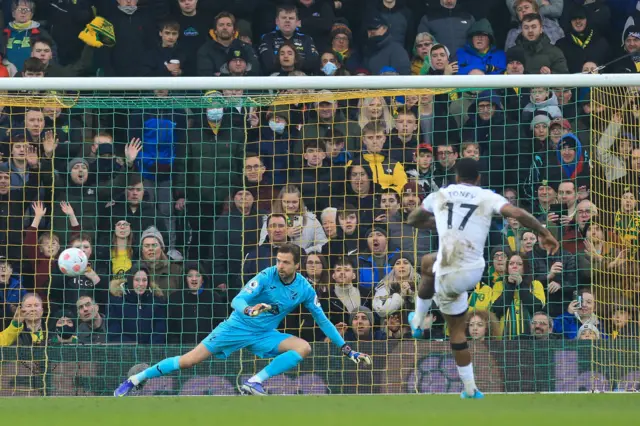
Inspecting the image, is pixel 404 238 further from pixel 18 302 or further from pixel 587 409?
pixel 587 409

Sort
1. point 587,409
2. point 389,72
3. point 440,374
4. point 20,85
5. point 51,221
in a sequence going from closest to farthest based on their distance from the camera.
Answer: point 587,409, point 20,85, point 440,374, point 51,221, point 389,72

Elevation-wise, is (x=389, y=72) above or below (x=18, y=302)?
above

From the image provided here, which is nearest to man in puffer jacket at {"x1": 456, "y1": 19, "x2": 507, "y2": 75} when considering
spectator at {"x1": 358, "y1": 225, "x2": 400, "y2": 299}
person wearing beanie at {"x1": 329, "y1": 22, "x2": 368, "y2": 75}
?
person wearing beanie at {"x1": 329, "y1": 22, "x2": 368, "y2": 75}

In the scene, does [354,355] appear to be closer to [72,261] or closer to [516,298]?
[516,298]

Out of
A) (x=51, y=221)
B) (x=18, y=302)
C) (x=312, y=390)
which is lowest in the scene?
(x=312, y=390)

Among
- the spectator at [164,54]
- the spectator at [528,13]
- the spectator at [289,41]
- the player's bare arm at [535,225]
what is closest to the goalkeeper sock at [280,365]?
the player's bare arm at [535,225]

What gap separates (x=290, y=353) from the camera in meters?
11.8

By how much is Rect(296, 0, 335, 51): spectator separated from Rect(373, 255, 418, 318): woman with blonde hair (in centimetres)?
303

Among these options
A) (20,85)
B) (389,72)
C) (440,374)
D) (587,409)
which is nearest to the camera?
(587,409)

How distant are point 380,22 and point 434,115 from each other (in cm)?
153

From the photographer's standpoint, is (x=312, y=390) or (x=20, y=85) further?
(x=312, y=390)

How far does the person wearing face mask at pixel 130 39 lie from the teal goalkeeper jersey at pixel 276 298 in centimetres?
361

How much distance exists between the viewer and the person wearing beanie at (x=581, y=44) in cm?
1450

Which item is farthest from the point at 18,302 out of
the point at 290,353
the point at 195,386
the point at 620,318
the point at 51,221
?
the point at 620,318
